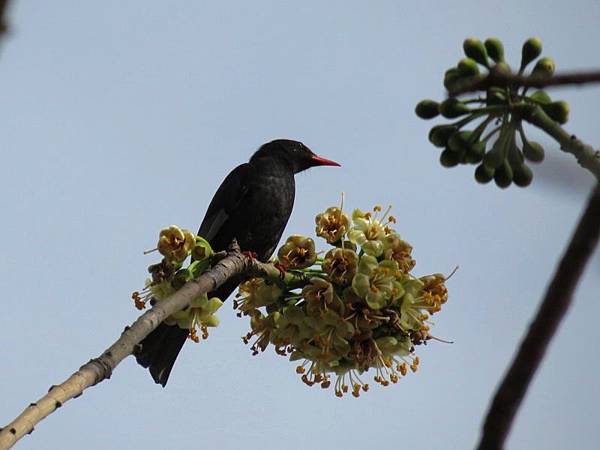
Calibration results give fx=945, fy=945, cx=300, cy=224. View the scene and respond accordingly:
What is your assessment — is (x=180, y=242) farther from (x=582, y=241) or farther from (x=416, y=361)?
(x=582, y=241)

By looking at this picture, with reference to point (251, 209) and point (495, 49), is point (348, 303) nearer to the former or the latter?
point (495, 49)

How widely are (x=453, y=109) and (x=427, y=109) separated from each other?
21cm

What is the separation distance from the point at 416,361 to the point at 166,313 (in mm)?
1543

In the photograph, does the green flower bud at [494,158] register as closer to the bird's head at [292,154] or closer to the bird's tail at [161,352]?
the bird's tail at [161,352]

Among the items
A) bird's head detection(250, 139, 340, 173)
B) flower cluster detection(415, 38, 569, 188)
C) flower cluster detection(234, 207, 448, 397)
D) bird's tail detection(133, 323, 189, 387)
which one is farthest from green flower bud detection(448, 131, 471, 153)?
bird's head detection(250, 139, 340, 173)

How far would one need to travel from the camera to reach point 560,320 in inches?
46.3

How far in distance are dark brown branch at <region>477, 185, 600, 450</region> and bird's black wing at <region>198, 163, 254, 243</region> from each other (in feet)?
15.0

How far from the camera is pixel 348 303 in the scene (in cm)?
362

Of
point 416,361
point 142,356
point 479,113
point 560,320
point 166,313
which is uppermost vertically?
point 479,113

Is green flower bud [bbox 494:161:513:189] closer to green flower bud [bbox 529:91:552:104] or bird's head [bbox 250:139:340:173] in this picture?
green flower bud [bbox 529:91:552:104]

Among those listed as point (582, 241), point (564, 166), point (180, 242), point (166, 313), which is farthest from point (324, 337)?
point (582, 241)

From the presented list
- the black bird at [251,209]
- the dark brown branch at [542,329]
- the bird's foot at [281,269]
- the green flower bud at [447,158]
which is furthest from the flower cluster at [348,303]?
the dark brown branch at [542,329]

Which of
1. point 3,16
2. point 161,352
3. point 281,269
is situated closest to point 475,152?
point 281,269

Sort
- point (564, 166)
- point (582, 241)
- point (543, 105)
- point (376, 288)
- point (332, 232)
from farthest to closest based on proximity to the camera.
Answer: point (332, 232) → point (376, 288) → point (543, 105) → point (564, 166) → point (582, 241)
